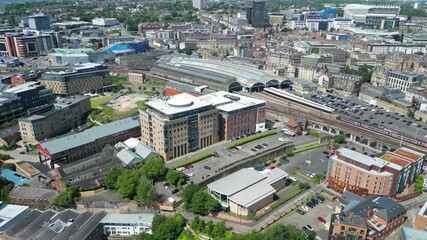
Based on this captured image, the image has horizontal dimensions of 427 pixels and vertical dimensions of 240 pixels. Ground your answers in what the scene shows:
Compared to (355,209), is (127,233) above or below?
below

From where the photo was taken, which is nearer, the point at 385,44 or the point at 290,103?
the point at 290,103

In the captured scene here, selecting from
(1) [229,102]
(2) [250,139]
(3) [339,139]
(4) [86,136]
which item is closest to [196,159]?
(2) [250,139]

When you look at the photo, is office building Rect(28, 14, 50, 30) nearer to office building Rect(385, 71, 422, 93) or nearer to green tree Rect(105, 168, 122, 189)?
green tree Rect(105, 168, 122, 189)

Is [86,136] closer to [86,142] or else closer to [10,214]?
[86,142]

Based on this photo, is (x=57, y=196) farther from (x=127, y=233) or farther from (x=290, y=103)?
(x=290, y=103)

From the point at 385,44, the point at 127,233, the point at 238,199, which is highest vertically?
the point at 385,44

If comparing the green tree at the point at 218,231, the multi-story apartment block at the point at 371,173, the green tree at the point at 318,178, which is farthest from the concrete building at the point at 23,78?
the multi-story apartment block at the point at 371,173

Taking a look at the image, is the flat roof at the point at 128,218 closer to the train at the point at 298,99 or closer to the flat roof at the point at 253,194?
the flat roof at the point at 253,194

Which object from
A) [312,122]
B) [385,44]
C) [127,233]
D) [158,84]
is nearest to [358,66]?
[385,44]

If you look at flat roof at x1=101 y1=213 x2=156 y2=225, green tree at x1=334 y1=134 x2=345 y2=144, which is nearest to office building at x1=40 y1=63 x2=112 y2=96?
flat roof at x1=101 y1=213 x2=156 y2=225
